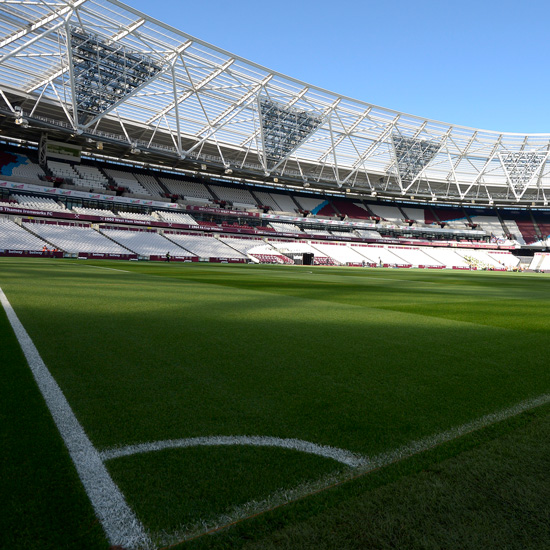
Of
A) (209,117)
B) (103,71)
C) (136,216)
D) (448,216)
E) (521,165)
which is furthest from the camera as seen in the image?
(448,216)

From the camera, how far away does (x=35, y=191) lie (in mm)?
48125

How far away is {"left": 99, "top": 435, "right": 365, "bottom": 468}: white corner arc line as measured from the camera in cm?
231

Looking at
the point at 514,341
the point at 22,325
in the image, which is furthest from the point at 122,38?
the point at 514,341

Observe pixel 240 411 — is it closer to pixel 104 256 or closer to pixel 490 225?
pixel 104 256

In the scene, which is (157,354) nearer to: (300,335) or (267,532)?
(300,335)

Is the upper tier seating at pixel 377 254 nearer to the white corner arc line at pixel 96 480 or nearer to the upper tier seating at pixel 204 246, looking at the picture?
the upper tier seating at pixel 204 246

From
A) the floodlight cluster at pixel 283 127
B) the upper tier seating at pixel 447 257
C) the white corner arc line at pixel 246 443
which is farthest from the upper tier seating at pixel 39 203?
the upper tier seating at pixel 447 257

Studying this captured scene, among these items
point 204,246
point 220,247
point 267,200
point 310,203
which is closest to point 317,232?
point 310,203

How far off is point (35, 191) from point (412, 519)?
56.4 meters

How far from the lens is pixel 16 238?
128 feet

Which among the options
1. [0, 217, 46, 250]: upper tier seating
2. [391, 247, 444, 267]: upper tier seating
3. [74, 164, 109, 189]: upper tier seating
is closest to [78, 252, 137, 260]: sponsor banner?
[0, 217, 46, 250]: upper tier seating

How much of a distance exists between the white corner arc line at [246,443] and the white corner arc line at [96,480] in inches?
4.8

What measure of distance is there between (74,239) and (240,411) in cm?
4602

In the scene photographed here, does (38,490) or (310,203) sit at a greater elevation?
(310,203)
